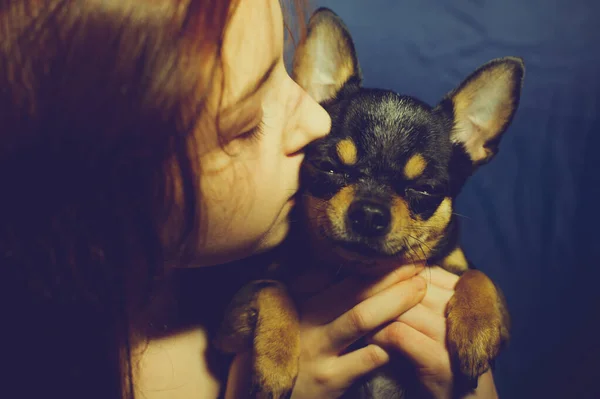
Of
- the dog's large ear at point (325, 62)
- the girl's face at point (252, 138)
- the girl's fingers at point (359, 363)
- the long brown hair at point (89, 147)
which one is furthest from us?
the dog's large ear at point (325, 62)

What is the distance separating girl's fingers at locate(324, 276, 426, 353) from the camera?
3.22ft

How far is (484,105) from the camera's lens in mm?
1139

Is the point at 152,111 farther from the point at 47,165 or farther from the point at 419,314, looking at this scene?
the point at 419,314

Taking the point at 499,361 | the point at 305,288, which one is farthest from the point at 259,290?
the point at 499,361

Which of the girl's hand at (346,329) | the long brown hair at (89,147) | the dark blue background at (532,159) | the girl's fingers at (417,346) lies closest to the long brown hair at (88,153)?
the long brown hair at (89,147)

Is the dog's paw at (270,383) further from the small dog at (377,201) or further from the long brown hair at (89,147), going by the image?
the long brown hair at (89,147)

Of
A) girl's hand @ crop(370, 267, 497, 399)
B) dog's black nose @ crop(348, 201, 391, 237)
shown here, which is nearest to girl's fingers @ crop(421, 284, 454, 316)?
girl's hand @ crop(370, 267, 497, 399)

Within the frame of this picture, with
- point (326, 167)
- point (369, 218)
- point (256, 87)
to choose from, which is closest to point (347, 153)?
point (326, 167)

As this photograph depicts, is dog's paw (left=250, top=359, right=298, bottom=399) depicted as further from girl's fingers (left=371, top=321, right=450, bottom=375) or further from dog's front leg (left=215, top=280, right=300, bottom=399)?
girl's fingers (left=371, top=321, right=450, bottom=375)

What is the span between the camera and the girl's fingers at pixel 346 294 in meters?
1.05

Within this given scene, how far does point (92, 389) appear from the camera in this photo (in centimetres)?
91

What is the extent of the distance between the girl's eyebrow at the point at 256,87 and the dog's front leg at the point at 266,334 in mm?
493

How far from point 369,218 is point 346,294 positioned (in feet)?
0.81

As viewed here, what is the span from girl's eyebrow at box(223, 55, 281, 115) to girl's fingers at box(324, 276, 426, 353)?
1.65ft
